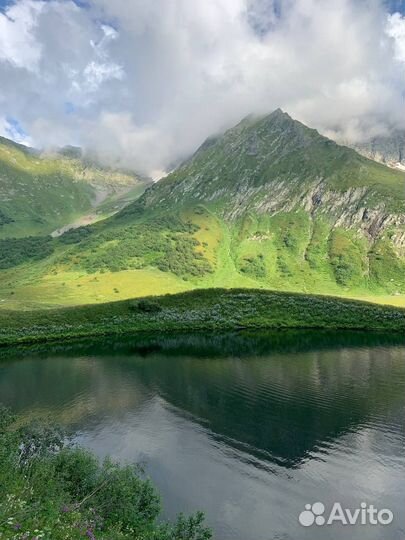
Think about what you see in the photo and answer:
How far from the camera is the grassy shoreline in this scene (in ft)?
416

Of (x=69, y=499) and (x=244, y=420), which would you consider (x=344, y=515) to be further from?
(x=69, y=499)

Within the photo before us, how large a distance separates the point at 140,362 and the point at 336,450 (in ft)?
175

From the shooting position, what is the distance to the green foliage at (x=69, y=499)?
20.4 m

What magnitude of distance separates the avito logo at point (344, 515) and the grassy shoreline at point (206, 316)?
96.7 m

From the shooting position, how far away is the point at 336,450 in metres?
46.3

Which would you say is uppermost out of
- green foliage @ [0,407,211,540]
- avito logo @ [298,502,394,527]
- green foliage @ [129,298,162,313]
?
green foliage @ [129,298,162,313]

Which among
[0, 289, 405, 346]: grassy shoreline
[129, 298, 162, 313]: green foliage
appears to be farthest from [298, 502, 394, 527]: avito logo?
[129, 298, 162, 313]: green foliage

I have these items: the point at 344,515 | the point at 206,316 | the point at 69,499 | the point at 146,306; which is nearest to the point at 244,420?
the point at 344,515

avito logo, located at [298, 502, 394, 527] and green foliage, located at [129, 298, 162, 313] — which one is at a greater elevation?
green foliage, located at [129, 298, 162, 313]

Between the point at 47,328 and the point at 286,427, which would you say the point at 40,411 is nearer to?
the point at 286,427

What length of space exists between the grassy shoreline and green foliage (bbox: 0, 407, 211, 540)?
92094 mm

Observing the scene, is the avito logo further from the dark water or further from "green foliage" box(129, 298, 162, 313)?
"green foliage" box(129, 298, 162, 313)

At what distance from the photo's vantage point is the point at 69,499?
26469 mm

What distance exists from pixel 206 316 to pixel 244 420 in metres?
83.7
